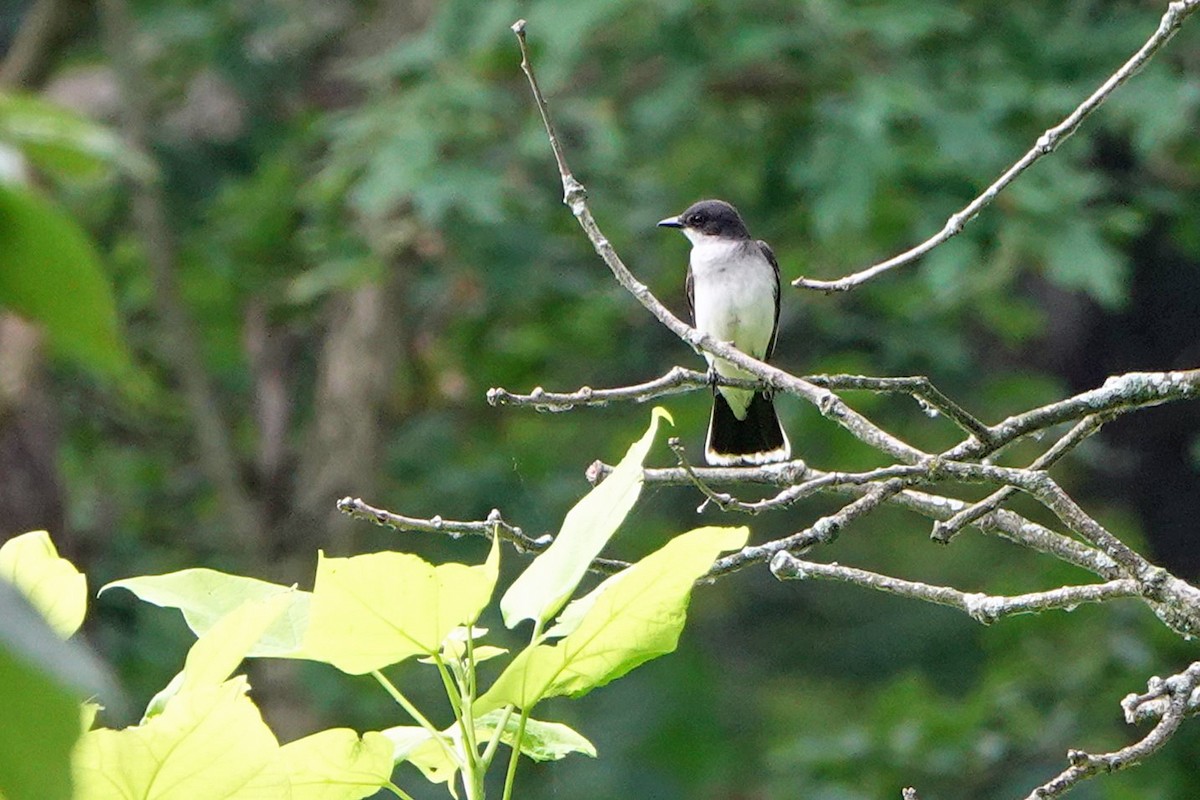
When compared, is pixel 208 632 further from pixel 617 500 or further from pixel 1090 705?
pixel 1090 705

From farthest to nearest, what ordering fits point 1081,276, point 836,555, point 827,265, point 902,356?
point 836,555, point 902,356, point 827,265, point 1081,276

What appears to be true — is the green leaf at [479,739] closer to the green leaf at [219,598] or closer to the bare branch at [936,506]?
the green leaf at [219,598]

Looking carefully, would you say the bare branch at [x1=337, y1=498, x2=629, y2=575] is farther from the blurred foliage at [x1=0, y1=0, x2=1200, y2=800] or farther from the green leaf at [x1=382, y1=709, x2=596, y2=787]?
the blurred foliage at [x1=0, y1=0, x2=1200, y2=800]

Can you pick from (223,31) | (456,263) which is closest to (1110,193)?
(456,263)

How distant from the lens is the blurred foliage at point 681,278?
769cm

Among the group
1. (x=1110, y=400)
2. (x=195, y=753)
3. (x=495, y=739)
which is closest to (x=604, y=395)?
(x=1110, y=400)

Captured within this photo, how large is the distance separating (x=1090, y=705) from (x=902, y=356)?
2174mm

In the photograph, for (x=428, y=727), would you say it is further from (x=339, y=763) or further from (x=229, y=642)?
(x=229, y=642)

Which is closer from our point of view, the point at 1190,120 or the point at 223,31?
the point at 1190,120

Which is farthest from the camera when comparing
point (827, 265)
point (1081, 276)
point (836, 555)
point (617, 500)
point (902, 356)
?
point (836, 555)

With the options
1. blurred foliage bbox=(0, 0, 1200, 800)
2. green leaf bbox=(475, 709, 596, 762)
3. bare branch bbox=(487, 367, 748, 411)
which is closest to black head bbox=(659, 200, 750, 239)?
blurred foliage bbox=(0, 0, 1200, 800)

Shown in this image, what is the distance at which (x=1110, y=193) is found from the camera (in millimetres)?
8953

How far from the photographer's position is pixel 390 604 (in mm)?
1425

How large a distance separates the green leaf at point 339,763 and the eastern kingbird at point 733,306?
145 inches
